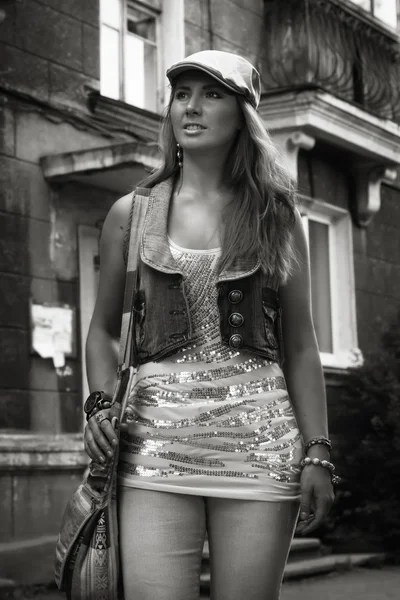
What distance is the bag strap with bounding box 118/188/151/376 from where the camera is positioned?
9.30ft

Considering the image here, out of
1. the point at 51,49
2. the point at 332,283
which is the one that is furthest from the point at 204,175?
the point at 332,283

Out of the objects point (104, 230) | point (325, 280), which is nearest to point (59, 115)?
point (325, 280)

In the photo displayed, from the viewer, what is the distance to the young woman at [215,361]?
2.68 m

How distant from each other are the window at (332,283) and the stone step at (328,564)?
9.18 ft

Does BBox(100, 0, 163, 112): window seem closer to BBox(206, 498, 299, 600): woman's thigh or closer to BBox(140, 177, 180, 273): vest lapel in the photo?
BBox(140, 177, 180, 273): vest lapel

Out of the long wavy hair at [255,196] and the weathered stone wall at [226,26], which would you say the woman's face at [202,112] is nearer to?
the long wavy hair at [255,196]

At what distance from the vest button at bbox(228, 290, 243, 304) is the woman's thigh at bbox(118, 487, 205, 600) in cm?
49

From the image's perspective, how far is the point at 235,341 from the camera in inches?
110

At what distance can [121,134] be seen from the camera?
30.8ft

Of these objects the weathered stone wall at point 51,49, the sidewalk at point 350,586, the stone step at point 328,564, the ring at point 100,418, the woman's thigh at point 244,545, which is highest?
the weathered stone wall at point 51,49

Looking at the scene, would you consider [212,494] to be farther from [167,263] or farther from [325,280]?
[325,280]

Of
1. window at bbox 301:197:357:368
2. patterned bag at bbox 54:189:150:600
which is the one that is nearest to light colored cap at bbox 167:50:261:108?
patterned bag at bbox 54:189:150:600

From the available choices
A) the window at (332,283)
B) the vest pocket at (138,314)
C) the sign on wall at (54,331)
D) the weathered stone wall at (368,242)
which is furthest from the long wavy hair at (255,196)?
the window at (332,283)

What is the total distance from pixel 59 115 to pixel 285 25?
143 inches
